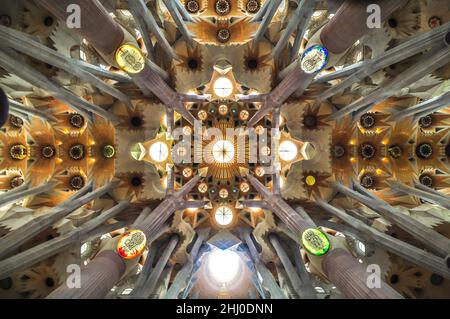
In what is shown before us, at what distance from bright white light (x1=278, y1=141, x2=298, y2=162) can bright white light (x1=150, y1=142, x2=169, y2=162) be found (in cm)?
682

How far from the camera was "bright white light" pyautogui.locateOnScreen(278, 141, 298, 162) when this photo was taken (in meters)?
17.1

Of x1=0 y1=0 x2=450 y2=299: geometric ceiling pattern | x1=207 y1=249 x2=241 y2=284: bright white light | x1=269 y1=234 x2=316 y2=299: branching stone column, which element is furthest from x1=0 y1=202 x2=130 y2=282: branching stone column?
x1=207 y1=249 x2=241 y2=284: bright white light

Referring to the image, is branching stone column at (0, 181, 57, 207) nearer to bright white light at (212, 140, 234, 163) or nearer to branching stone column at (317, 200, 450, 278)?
bright white light at (212, 140, 234, 163)

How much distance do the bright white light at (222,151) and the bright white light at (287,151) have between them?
3854mm

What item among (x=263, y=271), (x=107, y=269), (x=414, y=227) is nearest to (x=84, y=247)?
(x=107, y=269)

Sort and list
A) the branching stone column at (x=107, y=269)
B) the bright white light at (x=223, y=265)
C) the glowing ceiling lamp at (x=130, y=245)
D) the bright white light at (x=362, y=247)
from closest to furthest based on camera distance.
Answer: the branching stone column at (x=107, y=269) < the glowing ceiling lamp at (x=130, y=245) < the bright white light at (x=362, y=247) < the bright white light at (x=223, y=265)

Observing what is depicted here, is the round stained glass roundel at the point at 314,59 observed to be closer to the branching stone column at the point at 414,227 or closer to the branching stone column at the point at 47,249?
the branching stone column at the point at 414,227

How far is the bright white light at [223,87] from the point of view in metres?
17.2

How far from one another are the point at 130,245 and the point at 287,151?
1020 centimetres

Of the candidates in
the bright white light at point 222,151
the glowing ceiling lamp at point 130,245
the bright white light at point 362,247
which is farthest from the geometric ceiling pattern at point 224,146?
the bright white light at point 362,247

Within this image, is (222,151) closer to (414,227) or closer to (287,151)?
(287,151)
